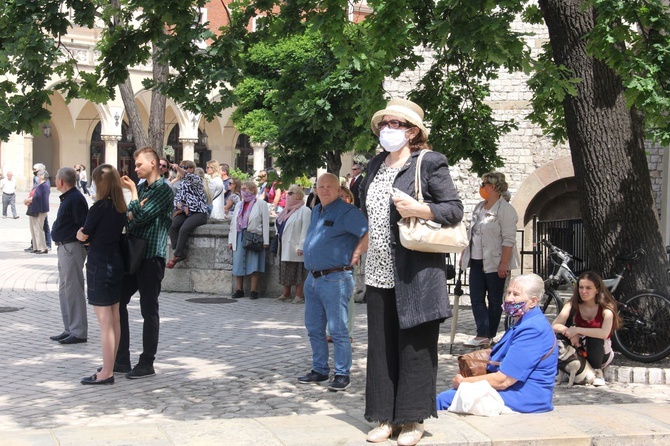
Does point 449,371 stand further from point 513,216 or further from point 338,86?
point 338,86

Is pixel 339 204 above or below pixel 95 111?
below

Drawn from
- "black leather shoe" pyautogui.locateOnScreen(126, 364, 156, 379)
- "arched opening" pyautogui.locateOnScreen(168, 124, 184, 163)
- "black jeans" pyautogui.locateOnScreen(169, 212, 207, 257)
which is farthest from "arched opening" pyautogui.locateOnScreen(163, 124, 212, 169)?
"black leather shoe" pyautogui.locateOnScreen(126, 364, 156, 379)

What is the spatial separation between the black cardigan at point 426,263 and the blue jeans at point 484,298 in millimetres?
4664

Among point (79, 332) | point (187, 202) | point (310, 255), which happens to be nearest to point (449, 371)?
point (310, 255)

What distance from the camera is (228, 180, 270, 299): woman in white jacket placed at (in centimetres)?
1461

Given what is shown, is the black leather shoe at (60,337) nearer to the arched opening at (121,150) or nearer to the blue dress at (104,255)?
the blue dress at (104,255)

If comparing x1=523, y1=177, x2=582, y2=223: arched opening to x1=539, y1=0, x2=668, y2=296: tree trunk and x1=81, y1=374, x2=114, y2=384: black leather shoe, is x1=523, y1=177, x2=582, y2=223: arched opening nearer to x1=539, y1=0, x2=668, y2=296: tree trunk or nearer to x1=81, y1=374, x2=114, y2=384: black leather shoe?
x1=539, y1=0, x2=668, y2=296: tree trunk

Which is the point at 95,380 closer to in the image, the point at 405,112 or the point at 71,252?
the point at 71,252

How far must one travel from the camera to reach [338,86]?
1232 cm

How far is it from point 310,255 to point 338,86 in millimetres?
4461

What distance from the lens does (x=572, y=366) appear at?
840cm

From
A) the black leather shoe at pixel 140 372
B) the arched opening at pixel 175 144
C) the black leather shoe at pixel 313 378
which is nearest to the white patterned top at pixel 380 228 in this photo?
the black leather shoe at pixel 313 378

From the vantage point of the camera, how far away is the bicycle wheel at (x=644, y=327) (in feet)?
30.0

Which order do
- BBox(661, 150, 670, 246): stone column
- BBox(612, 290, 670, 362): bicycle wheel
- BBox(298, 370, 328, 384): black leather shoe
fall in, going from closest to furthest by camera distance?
BBox(298, 370, 328, 384): black leather shoe → BBox(612, 290, 670, 362): bicycle wheel → BBox(661, 150, 670, 246): stone column
